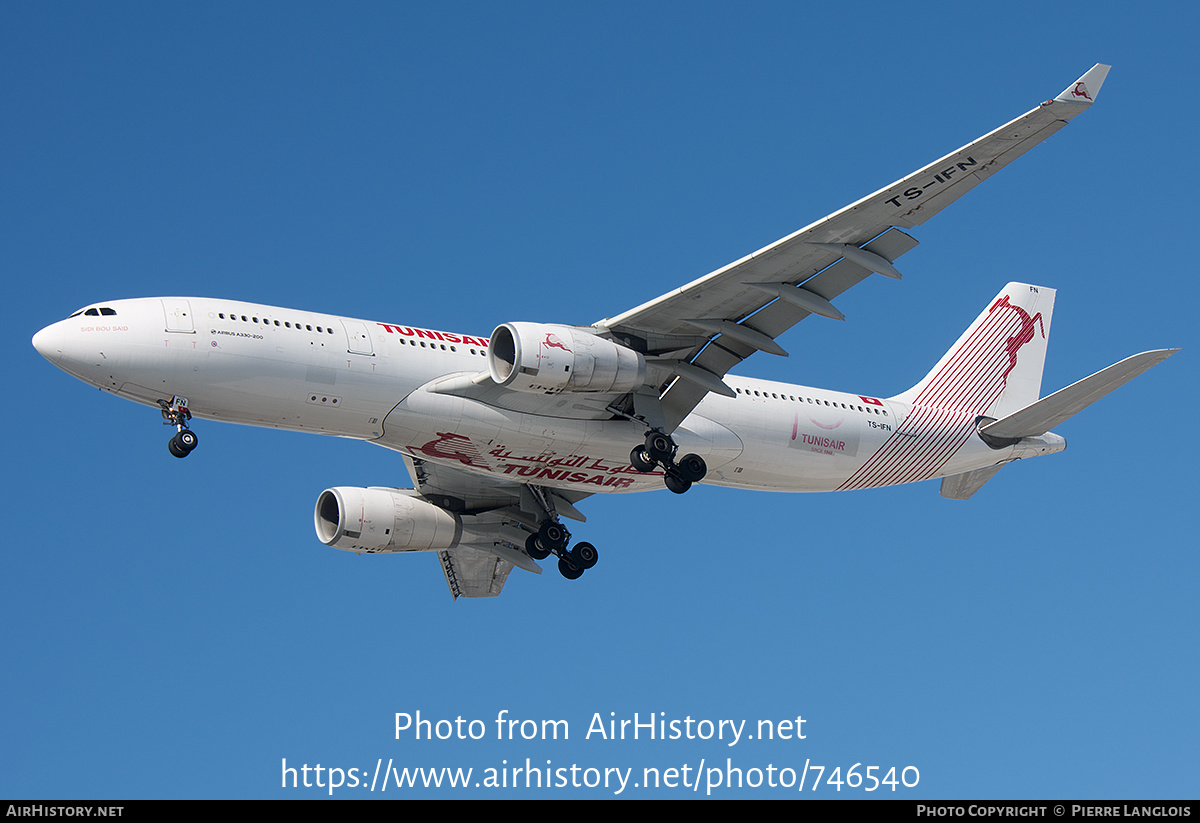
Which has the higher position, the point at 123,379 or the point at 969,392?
the point at 969,392

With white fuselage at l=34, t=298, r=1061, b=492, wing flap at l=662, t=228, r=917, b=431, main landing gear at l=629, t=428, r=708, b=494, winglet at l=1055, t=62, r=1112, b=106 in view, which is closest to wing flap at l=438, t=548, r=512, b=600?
white fuselage at l=34, t=298, r=1061, b=492

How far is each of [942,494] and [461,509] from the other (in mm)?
13312

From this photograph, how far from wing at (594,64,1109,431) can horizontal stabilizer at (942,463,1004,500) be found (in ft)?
32.9

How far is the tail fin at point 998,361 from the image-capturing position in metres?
36.9

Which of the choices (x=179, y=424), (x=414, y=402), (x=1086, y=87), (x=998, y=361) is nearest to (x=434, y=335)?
(x=414, y=402)

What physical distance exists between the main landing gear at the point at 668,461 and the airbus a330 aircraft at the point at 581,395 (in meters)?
0.04

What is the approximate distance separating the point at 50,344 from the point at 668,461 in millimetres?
13232

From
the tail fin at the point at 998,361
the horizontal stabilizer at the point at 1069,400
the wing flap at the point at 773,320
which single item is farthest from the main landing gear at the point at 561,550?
the horizontal stabilizer at the point at 1069,400

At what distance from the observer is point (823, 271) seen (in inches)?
1096

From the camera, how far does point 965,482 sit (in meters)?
37.0

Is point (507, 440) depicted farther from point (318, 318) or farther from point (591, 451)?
point (318, 318)

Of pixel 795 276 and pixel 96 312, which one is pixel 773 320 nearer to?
pixel 795 276

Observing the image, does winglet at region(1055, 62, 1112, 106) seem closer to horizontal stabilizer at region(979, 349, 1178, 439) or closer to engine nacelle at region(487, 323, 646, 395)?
horizontal stabilizer at region(979, 349, 1178, 439)

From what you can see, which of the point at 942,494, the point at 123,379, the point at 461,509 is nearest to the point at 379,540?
the point at 461,509
